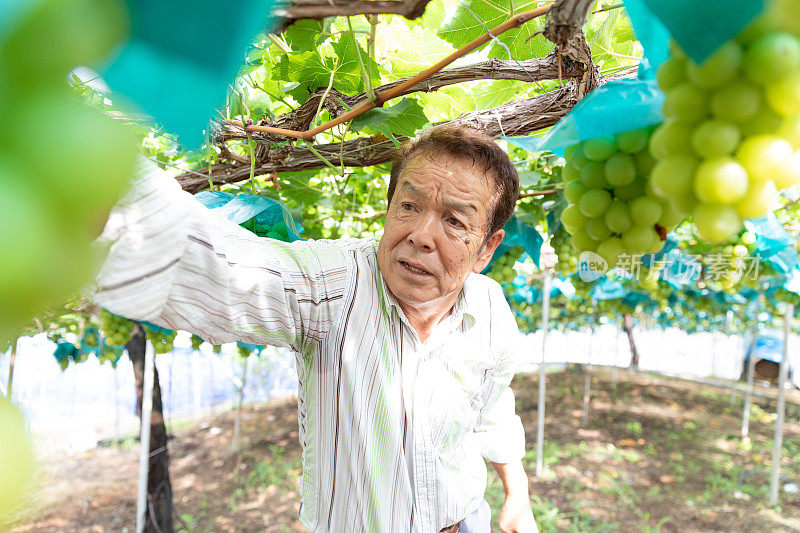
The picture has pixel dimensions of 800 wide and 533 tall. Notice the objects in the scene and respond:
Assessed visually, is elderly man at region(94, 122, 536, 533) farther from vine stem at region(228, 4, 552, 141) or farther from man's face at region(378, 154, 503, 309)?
vine stem at region(228, 4, 552, 141)

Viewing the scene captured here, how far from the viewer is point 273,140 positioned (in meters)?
1.76

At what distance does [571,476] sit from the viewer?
21.5ft

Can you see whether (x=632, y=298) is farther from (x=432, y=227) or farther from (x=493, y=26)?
(x=432, y=227)

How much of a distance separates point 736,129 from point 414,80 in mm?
903

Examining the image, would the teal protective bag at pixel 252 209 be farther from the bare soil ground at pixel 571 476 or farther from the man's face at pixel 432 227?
the bare soil ground at pixel 571 476

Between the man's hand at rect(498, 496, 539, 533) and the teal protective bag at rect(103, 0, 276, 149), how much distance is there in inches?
83.3

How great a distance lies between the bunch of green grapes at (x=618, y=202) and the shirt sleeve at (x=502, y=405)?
121 cm

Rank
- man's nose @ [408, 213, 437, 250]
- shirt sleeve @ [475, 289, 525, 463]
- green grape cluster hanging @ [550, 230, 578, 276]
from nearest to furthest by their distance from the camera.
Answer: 1. man's nose @ [408, 213, 437, 250]
2. shirt sleeve @ [475, 289, 525, 463]
3. green grape cluster hanging @ [550, 230, 578, 276]

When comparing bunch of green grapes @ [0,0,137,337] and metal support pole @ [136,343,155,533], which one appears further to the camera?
metal support pole @ [136,343,155,533]

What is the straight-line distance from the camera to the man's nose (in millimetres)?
1314

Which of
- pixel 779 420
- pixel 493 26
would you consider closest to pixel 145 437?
pixel 493 26

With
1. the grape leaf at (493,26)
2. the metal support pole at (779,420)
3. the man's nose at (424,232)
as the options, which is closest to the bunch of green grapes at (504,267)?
the grape leaf at (493,26)

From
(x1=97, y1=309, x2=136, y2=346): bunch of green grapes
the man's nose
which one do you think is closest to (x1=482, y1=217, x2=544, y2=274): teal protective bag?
the man's nose

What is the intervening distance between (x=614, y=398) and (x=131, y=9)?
12.7 m
